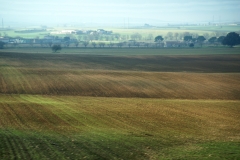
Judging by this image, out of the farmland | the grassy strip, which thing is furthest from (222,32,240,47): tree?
the grassy strip

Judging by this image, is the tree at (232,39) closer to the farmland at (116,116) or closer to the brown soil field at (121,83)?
the brown soil field at (121,83)

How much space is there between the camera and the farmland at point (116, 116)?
55.9 ft

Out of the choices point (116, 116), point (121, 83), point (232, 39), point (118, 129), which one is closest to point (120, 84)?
point (121, 83)

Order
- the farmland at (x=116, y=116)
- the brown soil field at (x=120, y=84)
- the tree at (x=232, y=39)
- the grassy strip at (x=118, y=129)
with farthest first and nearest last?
the tree at (x=232, y=39)
the brown soil field at (x=120, y=84)
the farmland at (x=116, y=116)
the grassy strip at (x=118, y=129)

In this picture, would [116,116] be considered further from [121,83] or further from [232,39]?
[232,39]

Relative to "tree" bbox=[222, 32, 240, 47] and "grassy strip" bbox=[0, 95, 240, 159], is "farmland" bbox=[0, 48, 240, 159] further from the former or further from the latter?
"tree" bbox=[222, 32, 240, 47]

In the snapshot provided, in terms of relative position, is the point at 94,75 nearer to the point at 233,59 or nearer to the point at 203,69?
the point at 203,69

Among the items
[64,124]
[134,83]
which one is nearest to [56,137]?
[64,124]

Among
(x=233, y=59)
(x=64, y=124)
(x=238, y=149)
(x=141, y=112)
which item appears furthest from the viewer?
(x=233, y=59)

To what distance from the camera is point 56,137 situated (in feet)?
64.1

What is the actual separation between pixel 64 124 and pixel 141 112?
792 cm

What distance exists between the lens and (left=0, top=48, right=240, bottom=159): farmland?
17031 millimetres

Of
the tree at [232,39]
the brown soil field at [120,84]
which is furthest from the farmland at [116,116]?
the tree at [232,39]

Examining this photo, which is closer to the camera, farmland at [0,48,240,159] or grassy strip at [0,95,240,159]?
grassy strip at [0,95,240,159]
